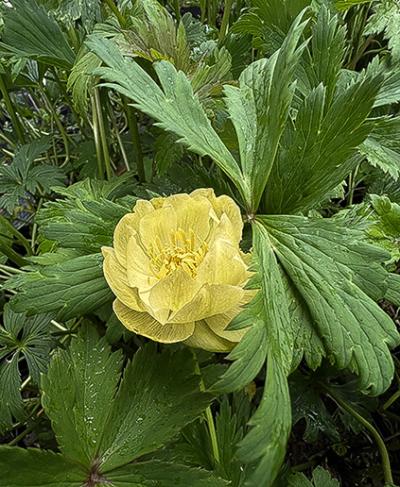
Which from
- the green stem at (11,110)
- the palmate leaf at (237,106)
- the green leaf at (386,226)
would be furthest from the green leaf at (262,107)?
the green stem at (11,110)

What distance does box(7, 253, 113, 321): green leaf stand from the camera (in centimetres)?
57

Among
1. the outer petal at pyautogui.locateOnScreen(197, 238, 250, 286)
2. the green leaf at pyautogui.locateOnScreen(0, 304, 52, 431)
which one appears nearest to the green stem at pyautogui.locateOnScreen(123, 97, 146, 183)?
the green leaf at pyautogui.locateOnScreen(0, 304, 52, 431)

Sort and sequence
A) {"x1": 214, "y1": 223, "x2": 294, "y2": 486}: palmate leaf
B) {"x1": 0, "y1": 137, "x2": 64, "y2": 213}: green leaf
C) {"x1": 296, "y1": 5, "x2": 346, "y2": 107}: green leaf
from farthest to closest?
{"x1": 0, "y1": 137, "x2": 64, "y2": 213}: green leaf → {"x1": 296, "y1": 5, "x2": 346, "y2": 107}: green leaf → {"x1": 214, "y1": 223, "x2": 294, "y2": 486}: palmate leaf

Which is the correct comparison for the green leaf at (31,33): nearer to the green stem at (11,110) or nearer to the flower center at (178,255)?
the green stem at (11,110)

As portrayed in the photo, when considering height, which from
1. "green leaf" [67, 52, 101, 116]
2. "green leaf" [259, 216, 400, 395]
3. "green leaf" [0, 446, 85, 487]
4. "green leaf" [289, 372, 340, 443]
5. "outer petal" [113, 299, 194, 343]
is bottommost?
"green leaf" [289, 372, 340, 443]

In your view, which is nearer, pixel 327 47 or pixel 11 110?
pixel 327 47

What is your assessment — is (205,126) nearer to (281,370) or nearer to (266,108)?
(266,108)

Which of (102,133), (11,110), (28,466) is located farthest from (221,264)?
(11,110)

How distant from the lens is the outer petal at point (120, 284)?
21.1 inches

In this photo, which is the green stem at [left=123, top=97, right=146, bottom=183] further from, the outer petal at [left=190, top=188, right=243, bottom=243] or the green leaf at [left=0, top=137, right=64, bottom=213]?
the outer petal at [left=190, top=188, right=243, bottom=243]

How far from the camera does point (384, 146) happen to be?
77 centimetres

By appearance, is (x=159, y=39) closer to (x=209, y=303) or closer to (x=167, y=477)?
(x=209, y=303)

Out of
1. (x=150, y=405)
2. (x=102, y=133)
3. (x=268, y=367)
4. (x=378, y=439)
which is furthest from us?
(x=102, y=133)

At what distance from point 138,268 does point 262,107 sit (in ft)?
0.65
